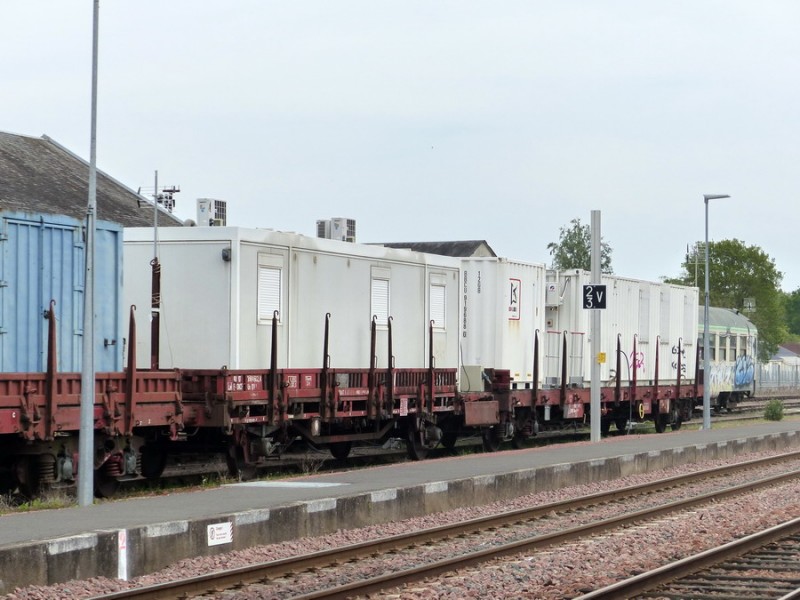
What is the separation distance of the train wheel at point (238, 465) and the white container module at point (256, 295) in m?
1.27

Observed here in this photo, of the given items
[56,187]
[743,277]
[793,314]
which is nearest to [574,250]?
[743,277]

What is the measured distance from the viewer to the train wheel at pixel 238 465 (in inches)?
714

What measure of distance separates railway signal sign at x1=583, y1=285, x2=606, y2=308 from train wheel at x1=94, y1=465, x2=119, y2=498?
10.9 meters

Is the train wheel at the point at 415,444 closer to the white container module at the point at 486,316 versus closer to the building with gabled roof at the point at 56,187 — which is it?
the white container module at the point at 486,316

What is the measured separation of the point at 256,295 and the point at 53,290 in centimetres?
360

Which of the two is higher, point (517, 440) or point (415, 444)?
point (415, 444)

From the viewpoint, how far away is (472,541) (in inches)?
502

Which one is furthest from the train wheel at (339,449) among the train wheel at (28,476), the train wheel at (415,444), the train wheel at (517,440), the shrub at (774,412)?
the shrub at (774,412)

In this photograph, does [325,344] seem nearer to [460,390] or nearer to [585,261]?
[460,390]

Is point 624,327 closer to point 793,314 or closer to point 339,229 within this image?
point 339,229

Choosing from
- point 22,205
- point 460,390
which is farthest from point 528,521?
point 22,205

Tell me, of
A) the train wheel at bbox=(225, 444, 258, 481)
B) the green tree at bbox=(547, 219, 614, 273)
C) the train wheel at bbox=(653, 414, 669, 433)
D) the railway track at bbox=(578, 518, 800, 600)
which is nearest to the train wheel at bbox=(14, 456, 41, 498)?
the train wheel at bbox=(225, 444, 258, 481)

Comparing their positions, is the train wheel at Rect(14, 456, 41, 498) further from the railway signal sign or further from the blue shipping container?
the railway signal sign

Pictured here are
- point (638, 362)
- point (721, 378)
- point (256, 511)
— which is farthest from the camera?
point (721, 378)
